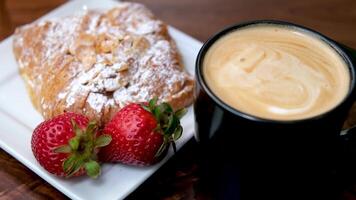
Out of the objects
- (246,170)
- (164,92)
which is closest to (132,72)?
(164,92)

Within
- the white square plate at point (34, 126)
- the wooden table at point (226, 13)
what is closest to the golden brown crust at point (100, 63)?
the white square plate at point (34, 126)

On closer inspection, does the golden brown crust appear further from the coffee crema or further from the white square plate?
the coffee crema

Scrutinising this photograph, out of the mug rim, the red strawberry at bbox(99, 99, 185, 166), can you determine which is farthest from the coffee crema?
the red strawberry at bbox(99, 99, 185, 166)

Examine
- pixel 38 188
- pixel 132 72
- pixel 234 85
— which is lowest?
pixel 38 188

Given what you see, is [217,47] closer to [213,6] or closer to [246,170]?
[246,170]

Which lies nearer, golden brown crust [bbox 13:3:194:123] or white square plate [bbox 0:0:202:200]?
white square plate [bbox 0:0:202:200]

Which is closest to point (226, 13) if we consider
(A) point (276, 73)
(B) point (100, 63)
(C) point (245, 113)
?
(B) point (100, 63)

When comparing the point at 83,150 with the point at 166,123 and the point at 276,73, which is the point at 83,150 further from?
the point at 276,73
